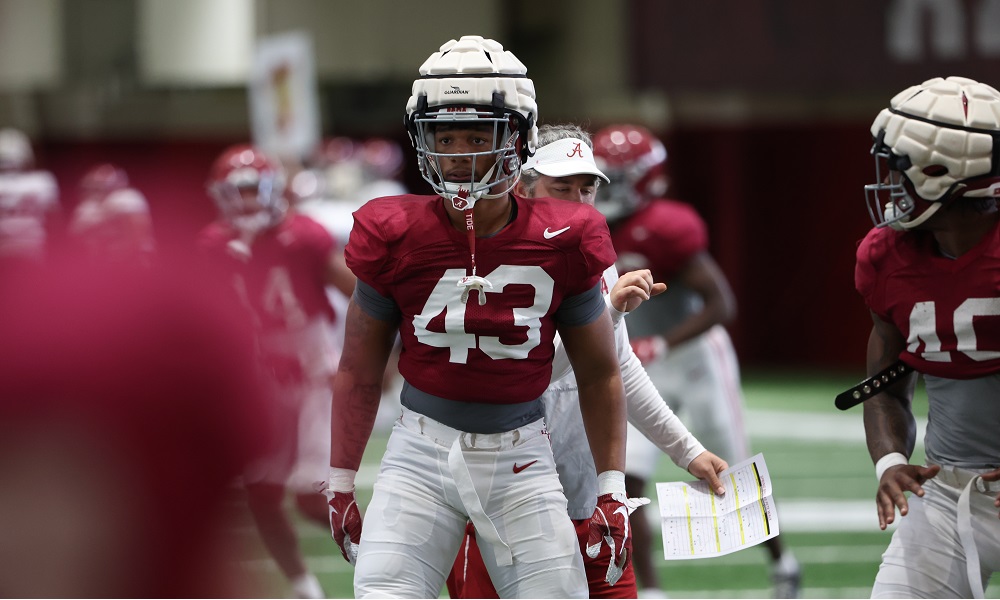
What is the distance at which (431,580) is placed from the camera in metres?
3.01

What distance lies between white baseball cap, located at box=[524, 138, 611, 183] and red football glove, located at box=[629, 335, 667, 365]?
210cm

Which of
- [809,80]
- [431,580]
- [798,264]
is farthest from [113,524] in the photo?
[798,264]

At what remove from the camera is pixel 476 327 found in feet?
9.82

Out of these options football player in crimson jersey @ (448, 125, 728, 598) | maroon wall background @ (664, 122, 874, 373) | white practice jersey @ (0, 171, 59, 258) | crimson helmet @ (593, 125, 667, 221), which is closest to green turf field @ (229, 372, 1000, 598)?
football player in crimson jersey @ (448, 125, 728, 598)

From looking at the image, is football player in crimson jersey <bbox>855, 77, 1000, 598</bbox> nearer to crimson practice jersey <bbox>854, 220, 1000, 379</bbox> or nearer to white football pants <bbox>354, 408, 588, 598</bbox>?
crimson practice jersey <bbox>854, 220, 1000, 379</bbox>

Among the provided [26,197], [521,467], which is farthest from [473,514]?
[26,197]

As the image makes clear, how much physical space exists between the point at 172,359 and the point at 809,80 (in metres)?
11.9

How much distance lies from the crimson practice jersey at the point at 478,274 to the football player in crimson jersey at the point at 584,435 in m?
0.30

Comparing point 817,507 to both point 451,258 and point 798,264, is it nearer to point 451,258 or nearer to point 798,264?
point 451,258

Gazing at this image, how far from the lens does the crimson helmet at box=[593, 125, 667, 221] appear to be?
19.8 ft

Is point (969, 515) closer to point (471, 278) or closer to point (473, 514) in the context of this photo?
point (473, 514)

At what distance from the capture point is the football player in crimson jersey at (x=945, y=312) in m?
3.24

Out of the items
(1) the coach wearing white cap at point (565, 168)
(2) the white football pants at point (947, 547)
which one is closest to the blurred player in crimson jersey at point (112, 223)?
(1) the coach wearing white cap at point (565, 168)

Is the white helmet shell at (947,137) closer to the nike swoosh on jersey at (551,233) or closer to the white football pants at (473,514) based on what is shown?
the nike swoosh on jersey at (551,233)
